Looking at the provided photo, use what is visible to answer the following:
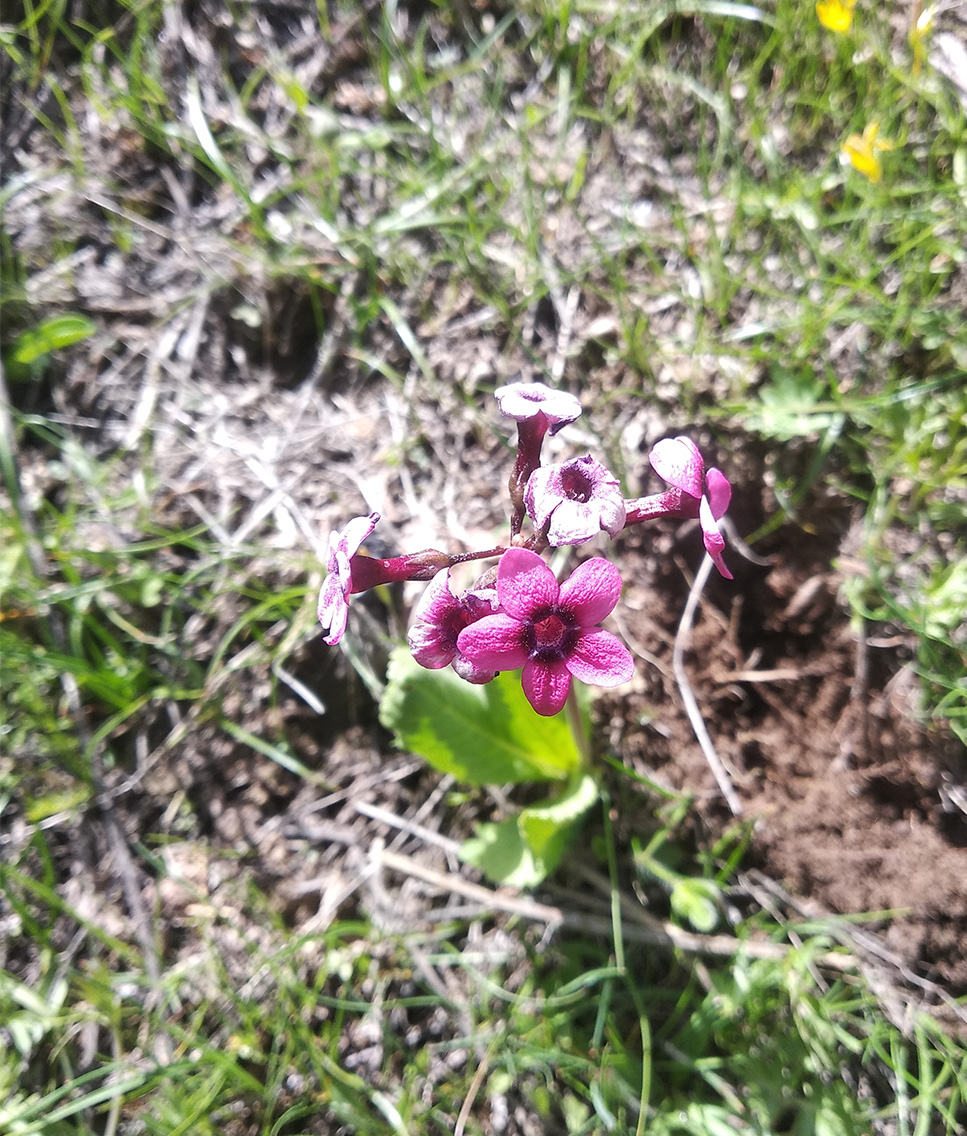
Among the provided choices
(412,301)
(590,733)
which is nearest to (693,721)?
(590,733)

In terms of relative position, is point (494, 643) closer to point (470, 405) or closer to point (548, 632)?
point (548, 632)

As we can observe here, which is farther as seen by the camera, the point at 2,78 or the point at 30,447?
the point at 2,78

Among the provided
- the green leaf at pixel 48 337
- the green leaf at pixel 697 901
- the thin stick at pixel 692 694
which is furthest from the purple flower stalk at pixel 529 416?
the green leaf at pixel 48 337

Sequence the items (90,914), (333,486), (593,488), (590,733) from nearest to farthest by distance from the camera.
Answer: (593,488) → (590,733) → (90,914) → (333,486)

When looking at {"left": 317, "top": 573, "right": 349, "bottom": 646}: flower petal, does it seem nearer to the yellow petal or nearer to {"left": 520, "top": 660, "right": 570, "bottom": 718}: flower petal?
{"left": 520, "top": 660, "right": 570, "bottom": 718}: flower petal

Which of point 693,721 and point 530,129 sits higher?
point 530,129

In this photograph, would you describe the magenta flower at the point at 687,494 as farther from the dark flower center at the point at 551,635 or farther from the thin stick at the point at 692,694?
the thin stick at the point at 692,694

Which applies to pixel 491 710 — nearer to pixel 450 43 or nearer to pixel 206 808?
pixel 206 808
